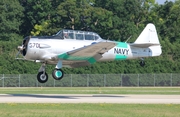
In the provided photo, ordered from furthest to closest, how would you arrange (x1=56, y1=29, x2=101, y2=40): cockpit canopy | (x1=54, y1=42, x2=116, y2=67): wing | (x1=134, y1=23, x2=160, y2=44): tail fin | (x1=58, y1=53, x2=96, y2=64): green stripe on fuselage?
(x1=134, y1=23, x2=160, y2=44): tail fin < (x1=56, y1=29, x2=101, y2=40): cockpit canopy < (x1=58, y1=53, x2=96, y2=64): green stripe on fuselage < (x1=54, y1=42, x2=116, y2=67): wing

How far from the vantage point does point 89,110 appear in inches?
1027

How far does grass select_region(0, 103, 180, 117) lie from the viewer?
2420 centimetres

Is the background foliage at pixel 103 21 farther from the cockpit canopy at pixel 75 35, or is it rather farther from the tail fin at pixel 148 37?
the cockpit canopy at pixel 75 35

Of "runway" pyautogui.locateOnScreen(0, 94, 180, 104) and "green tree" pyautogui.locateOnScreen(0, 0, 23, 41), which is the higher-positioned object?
"green tree" pyautogui.locateOnScreen(0, 0, 23, 41)

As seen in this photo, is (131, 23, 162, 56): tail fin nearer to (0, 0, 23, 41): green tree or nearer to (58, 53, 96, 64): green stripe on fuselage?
(58, 53, 96, 64): green stripe on fuselage

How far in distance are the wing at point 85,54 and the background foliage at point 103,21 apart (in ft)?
88.0

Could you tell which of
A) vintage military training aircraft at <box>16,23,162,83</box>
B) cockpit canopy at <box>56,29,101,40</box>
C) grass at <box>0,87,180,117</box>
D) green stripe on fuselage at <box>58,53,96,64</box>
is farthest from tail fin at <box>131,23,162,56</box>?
grass at <box>0,87,180,117</box>

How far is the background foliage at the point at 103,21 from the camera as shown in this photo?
65.1m

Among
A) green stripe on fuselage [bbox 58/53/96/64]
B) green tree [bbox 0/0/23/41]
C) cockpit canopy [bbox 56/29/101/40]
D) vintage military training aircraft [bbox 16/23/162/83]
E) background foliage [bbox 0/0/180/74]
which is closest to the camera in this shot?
vintage military training aircraft [bbox 16/23/162/83]

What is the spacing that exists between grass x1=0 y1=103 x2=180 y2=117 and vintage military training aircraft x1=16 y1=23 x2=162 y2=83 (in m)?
6.57

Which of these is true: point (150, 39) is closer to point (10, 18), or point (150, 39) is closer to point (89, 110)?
point (89, 110)

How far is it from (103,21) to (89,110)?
171ft

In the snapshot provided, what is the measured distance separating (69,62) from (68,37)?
162 cm

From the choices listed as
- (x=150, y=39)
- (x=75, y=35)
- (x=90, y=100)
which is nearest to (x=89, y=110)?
(x=90, y=100)
